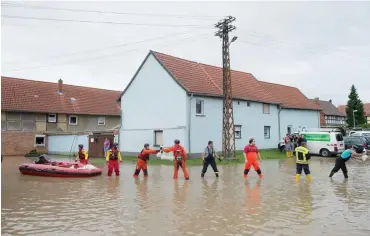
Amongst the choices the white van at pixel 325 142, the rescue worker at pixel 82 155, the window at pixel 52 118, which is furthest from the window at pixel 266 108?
the window at pixel 52 118

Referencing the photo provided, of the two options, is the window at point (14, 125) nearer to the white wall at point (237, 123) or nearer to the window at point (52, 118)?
the window at point (52, 118)

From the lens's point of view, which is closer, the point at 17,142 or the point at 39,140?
→ the point at 17,142

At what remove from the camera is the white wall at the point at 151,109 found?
86.8ft

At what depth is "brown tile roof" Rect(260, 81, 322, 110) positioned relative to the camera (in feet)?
120

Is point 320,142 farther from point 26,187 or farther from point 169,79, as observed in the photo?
point 26,187

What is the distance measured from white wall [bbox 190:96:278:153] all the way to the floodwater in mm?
11456

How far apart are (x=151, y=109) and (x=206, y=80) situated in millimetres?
5197

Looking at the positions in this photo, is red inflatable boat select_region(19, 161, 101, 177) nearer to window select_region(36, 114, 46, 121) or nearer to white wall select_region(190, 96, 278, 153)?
white wall select_region(190, 96, 278, 153)

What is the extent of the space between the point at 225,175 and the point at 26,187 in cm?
867

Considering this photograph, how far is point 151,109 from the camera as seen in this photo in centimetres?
2825

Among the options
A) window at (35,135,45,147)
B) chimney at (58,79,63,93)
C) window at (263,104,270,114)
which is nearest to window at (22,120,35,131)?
window at (35,135,45,147)

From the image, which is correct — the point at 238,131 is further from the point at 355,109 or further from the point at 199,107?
the point at 355,109

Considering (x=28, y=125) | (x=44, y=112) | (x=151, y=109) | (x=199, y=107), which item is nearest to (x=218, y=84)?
(x=199, y=107)

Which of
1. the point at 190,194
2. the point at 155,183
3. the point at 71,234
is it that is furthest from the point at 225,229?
the point at 155,183
